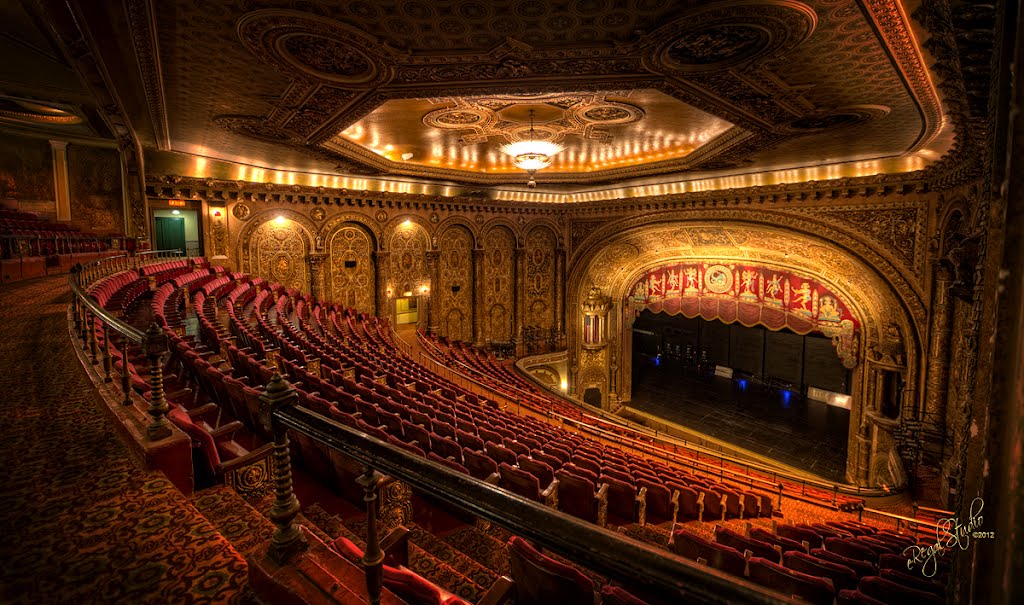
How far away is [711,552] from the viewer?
10.5 ft

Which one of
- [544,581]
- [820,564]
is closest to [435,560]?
[544,581]

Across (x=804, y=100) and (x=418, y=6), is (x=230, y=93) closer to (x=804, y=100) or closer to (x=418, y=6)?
(x=418, y=6)

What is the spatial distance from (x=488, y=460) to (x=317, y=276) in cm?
980

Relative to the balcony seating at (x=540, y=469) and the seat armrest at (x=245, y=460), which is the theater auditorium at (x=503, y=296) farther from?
the balcony seating at (x=540, y=469)

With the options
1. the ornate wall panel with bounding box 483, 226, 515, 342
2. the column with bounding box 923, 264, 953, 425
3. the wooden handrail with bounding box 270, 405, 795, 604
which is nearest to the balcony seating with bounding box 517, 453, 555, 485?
the wooden handrail with bounding box 270, 405, 795, 604

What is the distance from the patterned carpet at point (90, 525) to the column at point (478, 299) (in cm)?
1225

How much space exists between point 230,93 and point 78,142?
967 centimetres

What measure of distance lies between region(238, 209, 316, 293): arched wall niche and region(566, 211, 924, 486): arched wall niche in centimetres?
823

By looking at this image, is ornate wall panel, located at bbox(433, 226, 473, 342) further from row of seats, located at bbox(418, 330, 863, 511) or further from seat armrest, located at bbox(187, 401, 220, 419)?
seat armrest, located at bbox(187, 401, 220, 419)

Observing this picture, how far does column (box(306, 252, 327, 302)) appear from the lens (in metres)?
12.1

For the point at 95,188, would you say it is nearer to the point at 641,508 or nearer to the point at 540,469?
the point at 540,469

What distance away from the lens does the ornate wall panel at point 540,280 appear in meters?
15.5

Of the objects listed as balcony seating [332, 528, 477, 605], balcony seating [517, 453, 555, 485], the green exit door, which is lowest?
balcony seating [517, 453, 555, 485]

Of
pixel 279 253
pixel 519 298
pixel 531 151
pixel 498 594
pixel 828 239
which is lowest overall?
pixel 498 594
